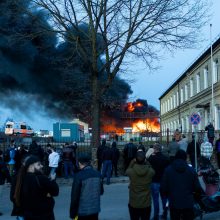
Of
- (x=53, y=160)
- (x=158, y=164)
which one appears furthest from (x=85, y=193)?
(x=53, y=160)

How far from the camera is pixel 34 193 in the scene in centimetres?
543

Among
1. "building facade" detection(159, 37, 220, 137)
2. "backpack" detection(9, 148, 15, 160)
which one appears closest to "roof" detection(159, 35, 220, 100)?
"building facade" detection(159, 37, 220, 137)

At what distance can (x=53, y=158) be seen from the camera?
16.3 metres

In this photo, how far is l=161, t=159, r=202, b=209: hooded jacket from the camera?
21.6ft

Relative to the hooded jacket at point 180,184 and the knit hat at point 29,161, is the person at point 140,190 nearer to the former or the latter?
the hooded jacket at point 180,184

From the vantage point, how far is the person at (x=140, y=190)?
23.0 feet

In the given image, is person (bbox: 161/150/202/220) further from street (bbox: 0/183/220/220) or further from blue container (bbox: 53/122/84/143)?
blue container (bbox: 53/122/84/143)

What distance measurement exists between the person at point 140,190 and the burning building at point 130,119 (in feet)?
109

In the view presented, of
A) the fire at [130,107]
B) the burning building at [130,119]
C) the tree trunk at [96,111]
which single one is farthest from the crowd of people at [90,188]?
the fire at [130,107]

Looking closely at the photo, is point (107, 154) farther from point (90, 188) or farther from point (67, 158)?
point (90, 188)

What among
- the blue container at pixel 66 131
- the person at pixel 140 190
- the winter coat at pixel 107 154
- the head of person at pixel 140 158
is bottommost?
the person at pixel 140 190

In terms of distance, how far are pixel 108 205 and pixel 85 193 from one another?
568 centimetres

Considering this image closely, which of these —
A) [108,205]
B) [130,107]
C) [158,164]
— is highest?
[130,107]

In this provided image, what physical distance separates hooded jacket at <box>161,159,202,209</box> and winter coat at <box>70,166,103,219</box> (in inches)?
47.8
